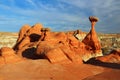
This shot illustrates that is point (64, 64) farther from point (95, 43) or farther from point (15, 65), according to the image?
point (95, 43)

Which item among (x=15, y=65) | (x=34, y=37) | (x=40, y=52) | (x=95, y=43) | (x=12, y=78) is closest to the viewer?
(x=12, y=78)

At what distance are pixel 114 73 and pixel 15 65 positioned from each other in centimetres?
715

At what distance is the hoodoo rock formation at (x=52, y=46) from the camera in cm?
2125

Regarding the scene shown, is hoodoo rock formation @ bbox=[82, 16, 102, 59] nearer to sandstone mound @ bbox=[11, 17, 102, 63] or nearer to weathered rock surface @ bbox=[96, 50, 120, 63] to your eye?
sandstone mound @ bbox=[11, 17, 102, 63]

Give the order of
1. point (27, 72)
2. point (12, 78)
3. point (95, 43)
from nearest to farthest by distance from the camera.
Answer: point (12, 78) < point (27, 72) < point (95, 43)

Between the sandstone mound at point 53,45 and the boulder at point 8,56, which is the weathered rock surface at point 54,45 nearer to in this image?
the sandstone mound at point 53,45

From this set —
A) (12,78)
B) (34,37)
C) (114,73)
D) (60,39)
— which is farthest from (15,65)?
(34,37)

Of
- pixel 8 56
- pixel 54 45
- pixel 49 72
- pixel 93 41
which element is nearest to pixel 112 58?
pixel 54 45

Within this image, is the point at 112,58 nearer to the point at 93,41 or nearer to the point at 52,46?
the point at 52,46

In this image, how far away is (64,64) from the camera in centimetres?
2062

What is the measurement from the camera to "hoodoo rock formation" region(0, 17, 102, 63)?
2125 centimetres

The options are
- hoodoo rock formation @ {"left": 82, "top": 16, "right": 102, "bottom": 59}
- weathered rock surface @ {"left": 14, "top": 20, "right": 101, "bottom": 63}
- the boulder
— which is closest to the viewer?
the boulder

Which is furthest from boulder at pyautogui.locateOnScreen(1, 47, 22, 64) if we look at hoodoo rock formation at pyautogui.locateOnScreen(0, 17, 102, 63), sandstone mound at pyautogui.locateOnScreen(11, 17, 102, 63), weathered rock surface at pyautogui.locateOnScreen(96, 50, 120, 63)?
weathered rock surface at pyautogui.locateOnScreen(96, 50, 120, 63)

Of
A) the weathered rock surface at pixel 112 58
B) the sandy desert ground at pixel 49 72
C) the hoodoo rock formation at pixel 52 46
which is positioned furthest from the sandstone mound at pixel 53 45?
the weathered rock surface at pixel 112 58
